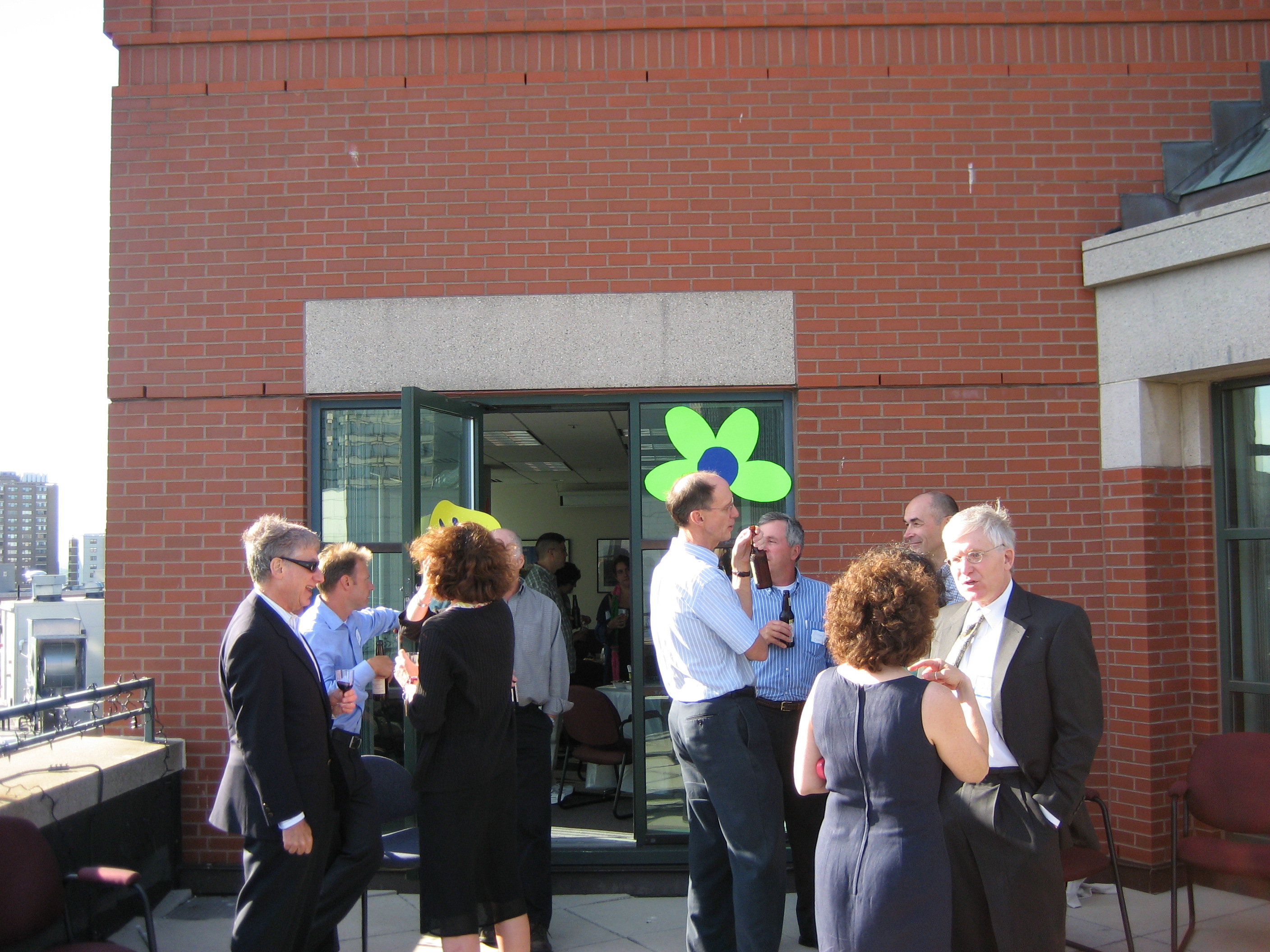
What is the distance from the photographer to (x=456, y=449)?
527cm

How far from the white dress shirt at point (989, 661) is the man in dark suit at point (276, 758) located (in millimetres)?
2123

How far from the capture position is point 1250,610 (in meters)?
5.03

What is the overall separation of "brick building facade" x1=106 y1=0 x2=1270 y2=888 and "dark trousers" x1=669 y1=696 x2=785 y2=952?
5.39ft

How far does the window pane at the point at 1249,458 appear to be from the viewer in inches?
195

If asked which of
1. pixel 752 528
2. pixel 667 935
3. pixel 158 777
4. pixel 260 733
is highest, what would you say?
pixel 752 528

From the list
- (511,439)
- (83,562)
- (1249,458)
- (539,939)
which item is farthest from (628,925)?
(83,562)

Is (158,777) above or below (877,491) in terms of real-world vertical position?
below

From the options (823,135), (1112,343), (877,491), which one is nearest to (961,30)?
(823,135)

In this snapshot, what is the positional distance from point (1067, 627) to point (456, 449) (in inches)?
129

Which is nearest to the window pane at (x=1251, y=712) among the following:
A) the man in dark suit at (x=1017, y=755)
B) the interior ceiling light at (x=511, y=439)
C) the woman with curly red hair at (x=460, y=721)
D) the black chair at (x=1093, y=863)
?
the black chair at (x=1093, y=863)

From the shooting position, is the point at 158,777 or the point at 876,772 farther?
the point at 158,777

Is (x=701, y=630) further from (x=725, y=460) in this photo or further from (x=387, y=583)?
(x=387, y=583)

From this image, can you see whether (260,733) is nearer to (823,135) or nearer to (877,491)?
(877,491)

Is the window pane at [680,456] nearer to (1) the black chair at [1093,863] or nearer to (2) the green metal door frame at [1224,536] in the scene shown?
(1) the black chair at [1093,863]
